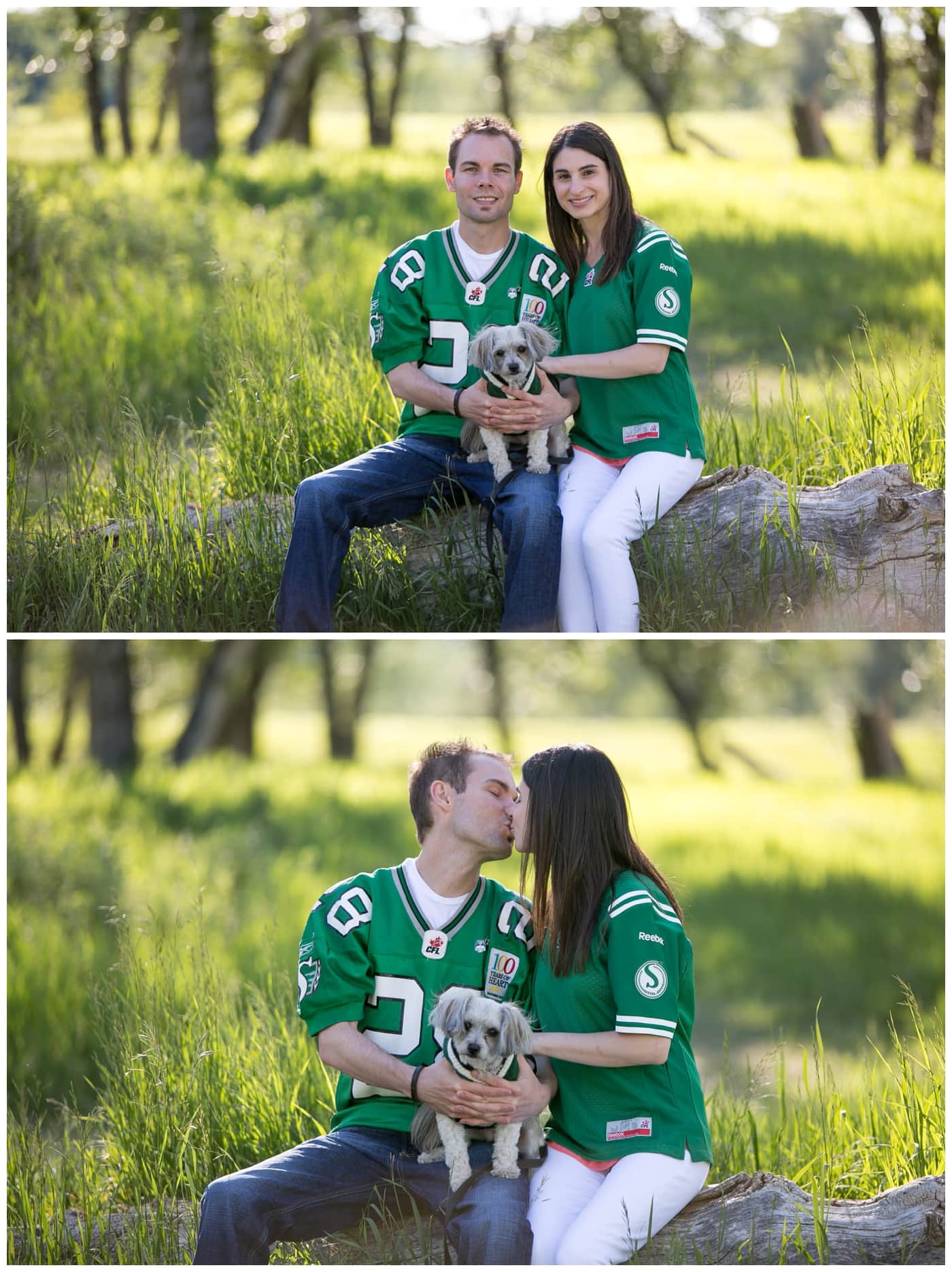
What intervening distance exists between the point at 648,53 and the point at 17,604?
28112mm

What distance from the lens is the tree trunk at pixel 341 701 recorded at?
23.9 metres

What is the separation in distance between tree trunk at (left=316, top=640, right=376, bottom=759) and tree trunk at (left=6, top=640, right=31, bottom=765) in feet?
17.8

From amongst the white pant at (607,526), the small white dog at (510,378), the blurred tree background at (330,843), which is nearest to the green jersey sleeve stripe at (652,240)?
the small white dog at (510,378)

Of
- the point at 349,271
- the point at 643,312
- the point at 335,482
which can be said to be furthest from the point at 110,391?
the point at 643,312

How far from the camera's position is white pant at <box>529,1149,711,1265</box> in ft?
13.0

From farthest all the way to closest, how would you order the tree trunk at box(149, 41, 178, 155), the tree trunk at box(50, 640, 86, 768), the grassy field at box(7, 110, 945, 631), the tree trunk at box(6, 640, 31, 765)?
the tree trunk at box(149, 41, 178, 155), the tree trunk at box(50, 640, 86, 768), the tree trunk at box(6, 640, 31, 765), the grassy field at box(7, 110, 945, 631)

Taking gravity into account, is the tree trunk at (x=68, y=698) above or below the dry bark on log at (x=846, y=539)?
below

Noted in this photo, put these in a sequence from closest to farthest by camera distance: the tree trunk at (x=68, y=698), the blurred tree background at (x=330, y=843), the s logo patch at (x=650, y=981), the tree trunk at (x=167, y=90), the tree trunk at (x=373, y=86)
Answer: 1. the s logo patch at (x=650, y=981)
2. the blurred tree background at (x=330, y=843)
3. the tree trunk at (x=68, y=698)
4. the tree trunk at (x=373, y=86)
5. the tree trunk at (x=167, y=90)

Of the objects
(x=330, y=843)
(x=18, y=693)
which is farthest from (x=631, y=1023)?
(x=18, y=693)

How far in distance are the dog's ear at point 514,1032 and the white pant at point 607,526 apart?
1.73m

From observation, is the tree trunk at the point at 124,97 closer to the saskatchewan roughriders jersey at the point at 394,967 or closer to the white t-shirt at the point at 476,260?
the white t-shirt at the point at 476,260

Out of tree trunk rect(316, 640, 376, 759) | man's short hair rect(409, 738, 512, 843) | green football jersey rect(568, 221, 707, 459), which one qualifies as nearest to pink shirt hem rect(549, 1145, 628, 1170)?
man's short hair rect(409, 738, 512, 843)

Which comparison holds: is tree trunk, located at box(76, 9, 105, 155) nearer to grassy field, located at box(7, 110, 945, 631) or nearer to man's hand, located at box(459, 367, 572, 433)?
grassy field, located at box(7, 110, 945, 631)

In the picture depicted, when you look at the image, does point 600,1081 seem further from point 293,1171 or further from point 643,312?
point 643,312
